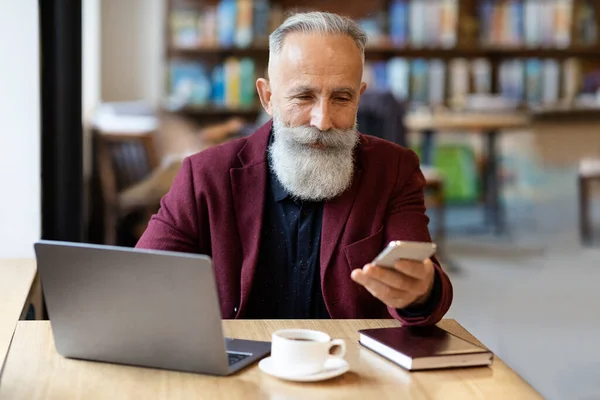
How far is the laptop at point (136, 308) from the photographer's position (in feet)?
3.99

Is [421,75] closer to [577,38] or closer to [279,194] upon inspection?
[577,38]

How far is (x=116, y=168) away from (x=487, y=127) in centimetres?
242

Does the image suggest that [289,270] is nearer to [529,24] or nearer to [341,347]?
[341,347]

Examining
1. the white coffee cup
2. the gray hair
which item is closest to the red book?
the white coffee cup

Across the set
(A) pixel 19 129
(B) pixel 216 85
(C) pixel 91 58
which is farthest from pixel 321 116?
(B) pixel 216 85

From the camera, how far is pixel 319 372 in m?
1.26

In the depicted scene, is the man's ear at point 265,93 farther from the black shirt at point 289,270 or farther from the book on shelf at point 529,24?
the book on shelf at point 529,24

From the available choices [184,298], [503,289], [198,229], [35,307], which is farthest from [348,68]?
[503,289]

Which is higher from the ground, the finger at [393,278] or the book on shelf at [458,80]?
the book on shelf at [458,80]

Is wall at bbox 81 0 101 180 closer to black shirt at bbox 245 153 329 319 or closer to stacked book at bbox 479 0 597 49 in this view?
stacked book at bbox 479 0 597 49

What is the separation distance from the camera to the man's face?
1787mm

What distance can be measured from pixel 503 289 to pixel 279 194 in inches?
121

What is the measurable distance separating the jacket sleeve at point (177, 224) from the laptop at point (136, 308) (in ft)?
1.57

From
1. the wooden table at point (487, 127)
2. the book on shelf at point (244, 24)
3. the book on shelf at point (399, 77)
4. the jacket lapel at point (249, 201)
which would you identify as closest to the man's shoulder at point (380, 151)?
the jacket lapel at point (249, 201)
